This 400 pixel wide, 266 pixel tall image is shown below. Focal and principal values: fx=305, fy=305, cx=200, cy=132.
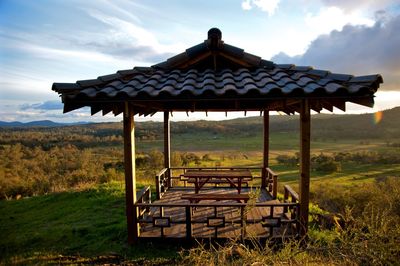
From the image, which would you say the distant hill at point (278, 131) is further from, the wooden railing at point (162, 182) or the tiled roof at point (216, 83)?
the tiled roof at point (216, 83)

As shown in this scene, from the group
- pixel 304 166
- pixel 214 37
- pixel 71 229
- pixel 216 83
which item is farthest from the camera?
pixel 71 229

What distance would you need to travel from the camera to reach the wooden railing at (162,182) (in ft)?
30.0

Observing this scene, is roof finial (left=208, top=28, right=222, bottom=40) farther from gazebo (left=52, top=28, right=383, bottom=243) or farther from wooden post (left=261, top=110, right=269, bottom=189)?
wooden post (left=261, top=110, right=269, bottom=189)

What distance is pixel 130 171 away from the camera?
5.98m

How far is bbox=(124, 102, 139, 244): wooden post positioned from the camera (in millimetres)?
5898

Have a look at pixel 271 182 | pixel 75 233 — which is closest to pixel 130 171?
pixel 75 233

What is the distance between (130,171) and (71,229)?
10.9 feet

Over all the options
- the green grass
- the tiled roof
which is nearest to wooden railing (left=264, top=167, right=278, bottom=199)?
the tiled roof

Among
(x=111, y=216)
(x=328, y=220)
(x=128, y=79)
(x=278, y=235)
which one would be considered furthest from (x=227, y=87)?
(x=111, y=216)

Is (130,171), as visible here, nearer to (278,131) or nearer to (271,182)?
(271,182)

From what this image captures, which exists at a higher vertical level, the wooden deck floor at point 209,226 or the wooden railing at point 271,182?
the wooden railing at point 271,182

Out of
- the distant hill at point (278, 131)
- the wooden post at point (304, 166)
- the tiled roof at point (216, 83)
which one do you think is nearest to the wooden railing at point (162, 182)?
the tiled roof at point (216, 83)

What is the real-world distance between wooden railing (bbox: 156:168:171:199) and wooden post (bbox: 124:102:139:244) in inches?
117

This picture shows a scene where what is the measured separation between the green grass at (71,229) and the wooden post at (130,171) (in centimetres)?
37
